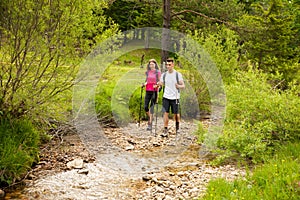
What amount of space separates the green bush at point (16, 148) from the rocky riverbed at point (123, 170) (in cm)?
27

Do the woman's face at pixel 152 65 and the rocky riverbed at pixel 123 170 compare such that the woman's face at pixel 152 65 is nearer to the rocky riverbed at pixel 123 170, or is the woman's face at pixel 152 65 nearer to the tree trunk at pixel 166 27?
the rocky riverbed at pixel 123 170

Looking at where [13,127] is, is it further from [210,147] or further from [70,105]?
[210,147]

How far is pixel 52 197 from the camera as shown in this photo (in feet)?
19.1

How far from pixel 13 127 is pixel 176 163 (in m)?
3.58

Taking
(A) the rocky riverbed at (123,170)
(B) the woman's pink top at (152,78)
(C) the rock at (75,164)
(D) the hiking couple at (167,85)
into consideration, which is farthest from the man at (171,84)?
(C) the rock at (75,164)

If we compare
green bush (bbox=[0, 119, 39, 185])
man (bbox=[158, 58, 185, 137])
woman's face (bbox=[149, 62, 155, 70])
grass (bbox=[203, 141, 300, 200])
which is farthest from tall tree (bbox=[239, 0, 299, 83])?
green bush (bbox=[0, 119, 39, 185])

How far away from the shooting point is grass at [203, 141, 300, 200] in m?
4.57

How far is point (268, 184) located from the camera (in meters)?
4.90

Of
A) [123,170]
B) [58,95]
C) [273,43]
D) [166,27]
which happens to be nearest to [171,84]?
[123,170]

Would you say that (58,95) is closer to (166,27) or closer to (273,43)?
(166,27)

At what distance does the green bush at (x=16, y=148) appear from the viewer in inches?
245

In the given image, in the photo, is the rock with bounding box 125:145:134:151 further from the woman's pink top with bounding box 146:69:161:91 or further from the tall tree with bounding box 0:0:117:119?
the tall tree with bounding box 0:0:117:119

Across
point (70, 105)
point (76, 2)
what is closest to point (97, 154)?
point (70, 105)

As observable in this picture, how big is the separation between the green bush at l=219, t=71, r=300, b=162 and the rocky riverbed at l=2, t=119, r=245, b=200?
526 mm
